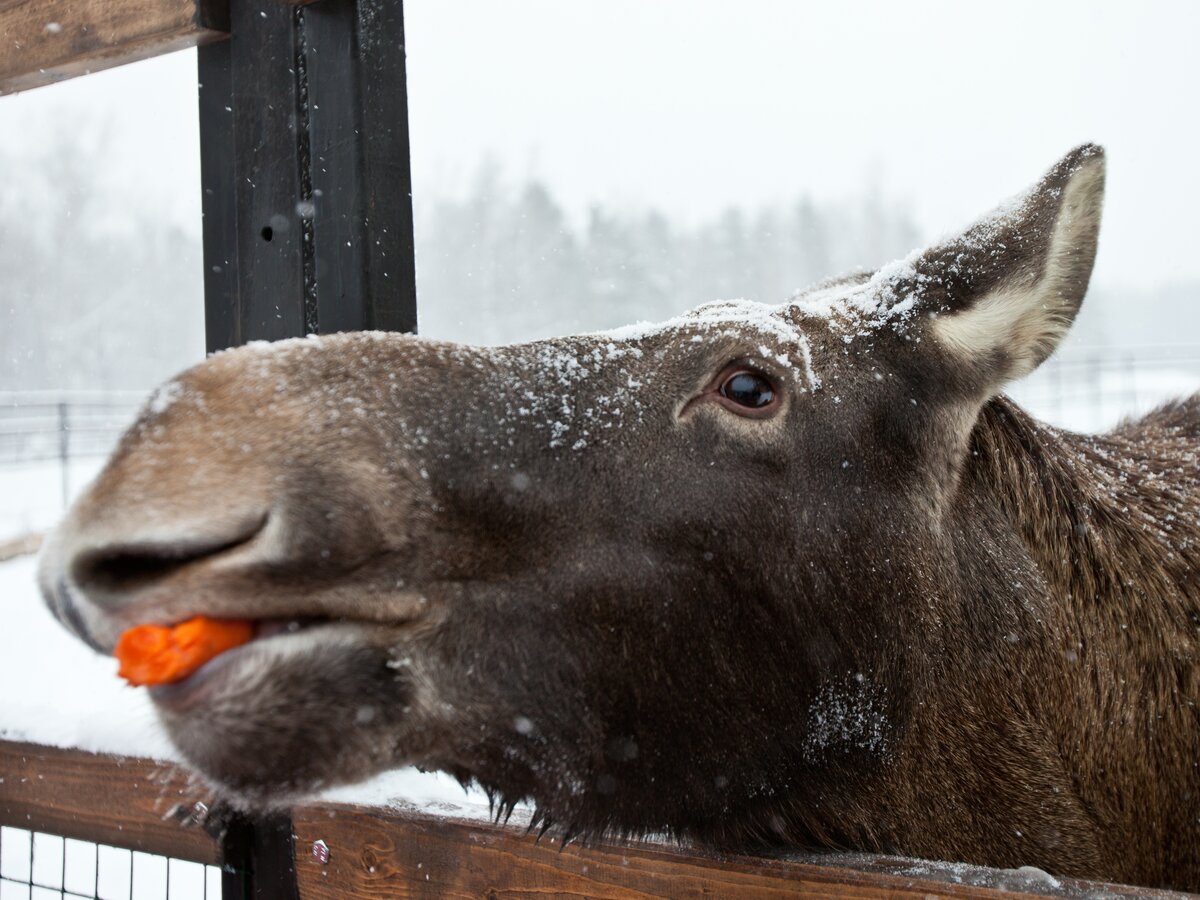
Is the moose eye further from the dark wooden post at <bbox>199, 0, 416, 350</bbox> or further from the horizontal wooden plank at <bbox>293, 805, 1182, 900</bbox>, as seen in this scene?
the dark wooden post at <bbox>199, 0, 416, 350</bbox>

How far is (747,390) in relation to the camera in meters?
2.45

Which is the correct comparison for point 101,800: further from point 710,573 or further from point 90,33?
point 90,33

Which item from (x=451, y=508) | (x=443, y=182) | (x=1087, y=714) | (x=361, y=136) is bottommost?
(x=1087, y=714)

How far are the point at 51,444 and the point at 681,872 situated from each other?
13877mm

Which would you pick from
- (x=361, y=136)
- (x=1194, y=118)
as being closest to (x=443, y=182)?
(x=361, y=136)

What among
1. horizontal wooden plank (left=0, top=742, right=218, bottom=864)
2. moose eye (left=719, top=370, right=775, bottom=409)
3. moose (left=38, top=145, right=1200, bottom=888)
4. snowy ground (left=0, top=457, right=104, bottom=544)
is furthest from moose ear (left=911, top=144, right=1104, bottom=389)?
snowy ground (left=0, top=457, right=104, bottom=544)

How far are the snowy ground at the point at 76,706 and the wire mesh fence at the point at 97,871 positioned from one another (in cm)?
38

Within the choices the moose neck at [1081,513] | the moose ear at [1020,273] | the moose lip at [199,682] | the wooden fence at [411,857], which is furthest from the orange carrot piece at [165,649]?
the moose neck at [1081,513]

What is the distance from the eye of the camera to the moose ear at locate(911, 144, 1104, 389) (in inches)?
107

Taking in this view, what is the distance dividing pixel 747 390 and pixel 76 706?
4.00 metres

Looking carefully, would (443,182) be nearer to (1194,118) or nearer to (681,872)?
(681,872)

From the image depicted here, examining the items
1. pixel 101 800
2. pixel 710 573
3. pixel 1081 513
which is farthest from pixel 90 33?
pixel 1081 513

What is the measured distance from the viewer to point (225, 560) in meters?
1.73

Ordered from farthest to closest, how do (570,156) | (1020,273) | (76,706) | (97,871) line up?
1. (570,156)
2. (76,706)
3. (97,871)
4. (1020,273)
